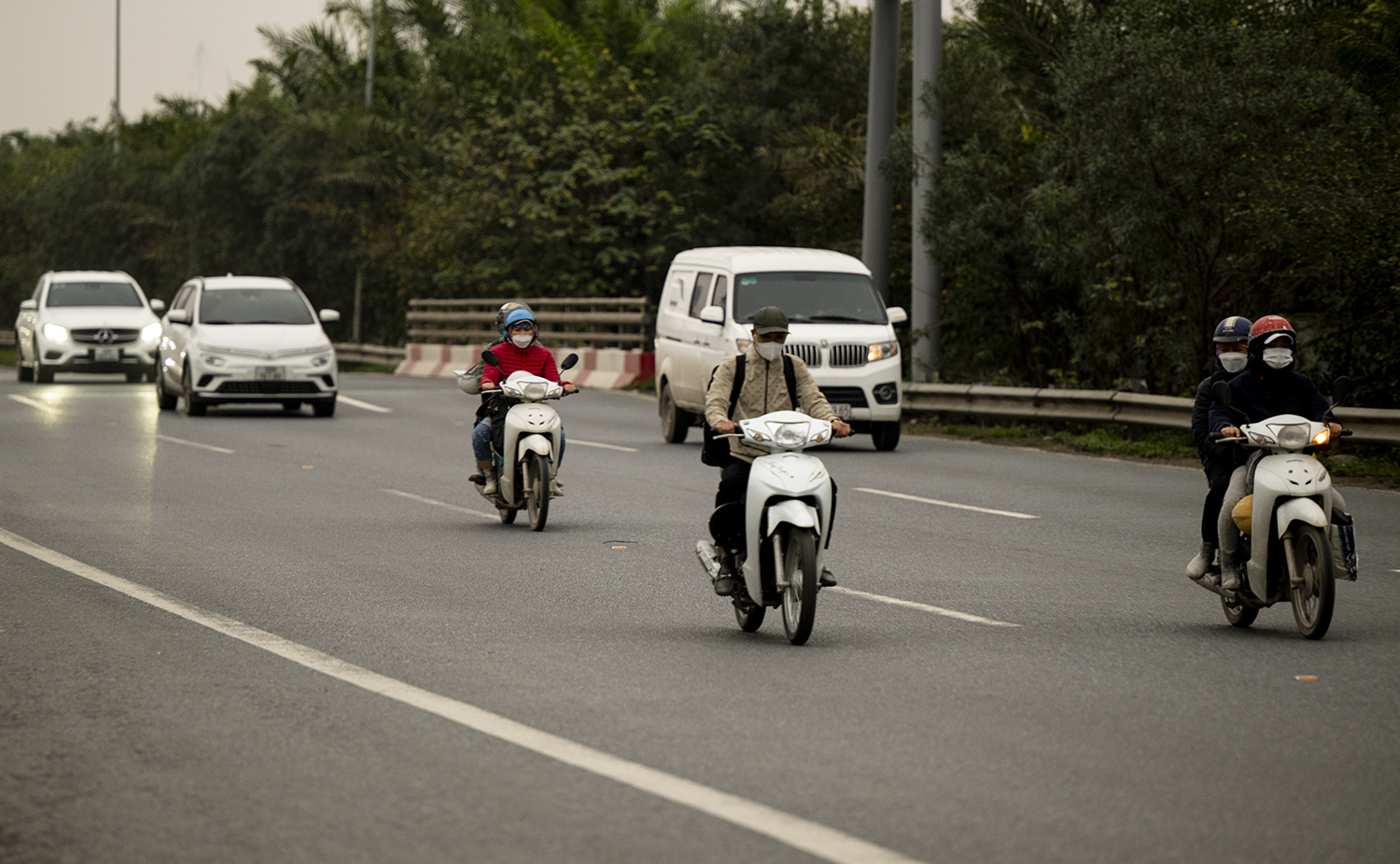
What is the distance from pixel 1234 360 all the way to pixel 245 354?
56.6 feet

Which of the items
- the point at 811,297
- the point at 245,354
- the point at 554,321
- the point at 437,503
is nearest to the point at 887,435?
the point at 811,297

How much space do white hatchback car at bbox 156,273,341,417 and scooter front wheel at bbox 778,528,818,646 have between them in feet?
54.8

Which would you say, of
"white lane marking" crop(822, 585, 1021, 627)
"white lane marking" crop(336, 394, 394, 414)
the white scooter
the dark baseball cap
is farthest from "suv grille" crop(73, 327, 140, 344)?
the white scooter

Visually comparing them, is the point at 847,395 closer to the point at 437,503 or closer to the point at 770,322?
the point at 437,503

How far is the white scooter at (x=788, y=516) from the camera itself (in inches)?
333

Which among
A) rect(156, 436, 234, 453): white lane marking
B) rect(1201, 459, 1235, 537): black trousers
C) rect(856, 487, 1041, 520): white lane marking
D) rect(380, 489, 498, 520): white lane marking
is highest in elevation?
rect(1201, 459, 1235, 537): black trousers

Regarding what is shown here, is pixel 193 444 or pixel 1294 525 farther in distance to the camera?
pixel 193 444

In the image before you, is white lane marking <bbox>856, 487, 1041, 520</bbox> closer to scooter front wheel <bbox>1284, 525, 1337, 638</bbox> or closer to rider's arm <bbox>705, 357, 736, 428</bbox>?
scooter front wheel <bbox>1284, 525, 1337, 638</bbox>

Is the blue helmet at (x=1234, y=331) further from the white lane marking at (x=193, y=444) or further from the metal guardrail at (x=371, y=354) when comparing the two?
the metal guardrail at (x=371, y=354)

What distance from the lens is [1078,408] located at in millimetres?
21656

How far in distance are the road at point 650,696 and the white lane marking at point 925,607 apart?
0.04 metres

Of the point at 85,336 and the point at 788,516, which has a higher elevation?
the point at 85,336

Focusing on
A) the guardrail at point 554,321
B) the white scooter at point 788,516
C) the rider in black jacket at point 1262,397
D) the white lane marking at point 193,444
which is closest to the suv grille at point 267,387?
the white lane marking at point 193,444

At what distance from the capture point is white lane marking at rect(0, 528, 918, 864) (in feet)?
17.3
